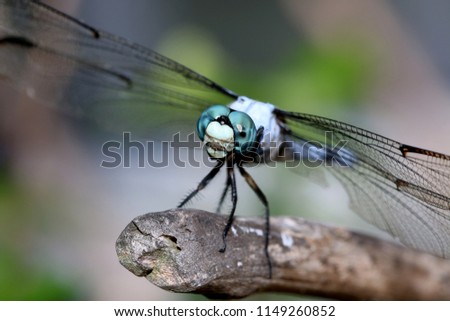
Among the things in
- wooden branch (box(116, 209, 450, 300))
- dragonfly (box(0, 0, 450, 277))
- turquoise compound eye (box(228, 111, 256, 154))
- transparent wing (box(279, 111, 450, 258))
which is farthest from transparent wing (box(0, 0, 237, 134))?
wooden branch (box(116, 209, 450, 300))

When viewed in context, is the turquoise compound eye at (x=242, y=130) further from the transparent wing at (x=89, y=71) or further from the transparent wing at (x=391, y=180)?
the transparent wing at (x=89, y=71)

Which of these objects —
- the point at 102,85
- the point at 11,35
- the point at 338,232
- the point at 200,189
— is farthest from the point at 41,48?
the point at 338,232

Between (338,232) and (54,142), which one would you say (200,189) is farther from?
(54,142)

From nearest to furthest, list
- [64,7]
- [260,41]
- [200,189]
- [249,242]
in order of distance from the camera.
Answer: [249,242]
[200,189]
[64,7]
[260,41]

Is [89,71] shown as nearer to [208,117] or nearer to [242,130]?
[208,117]

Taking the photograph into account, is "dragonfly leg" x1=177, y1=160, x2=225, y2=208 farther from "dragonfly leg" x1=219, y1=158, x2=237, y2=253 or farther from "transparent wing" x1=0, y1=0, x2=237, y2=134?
"transparent wing" x1=0, y1=0, x2=237, y2=134

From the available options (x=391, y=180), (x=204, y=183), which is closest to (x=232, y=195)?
(x=204, y=183)

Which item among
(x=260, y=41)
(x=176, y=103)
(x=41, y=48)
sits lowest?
(x=176, y=103)
